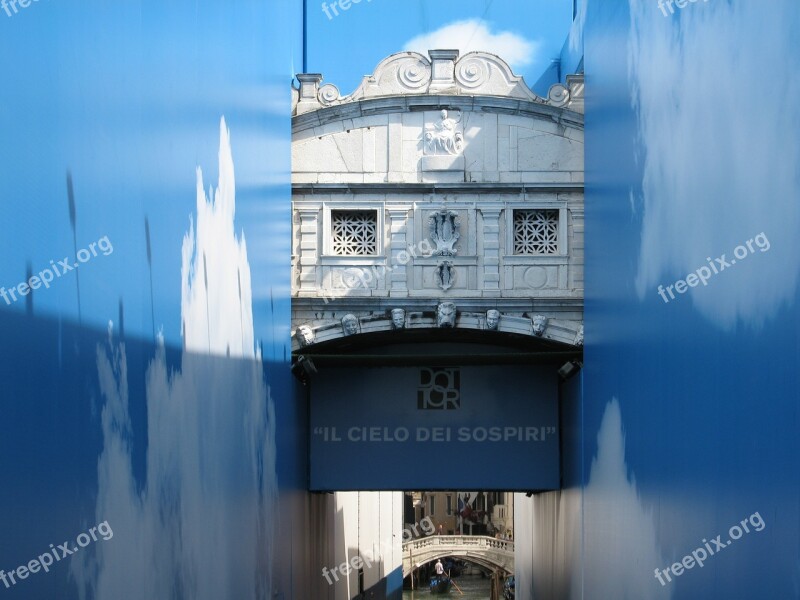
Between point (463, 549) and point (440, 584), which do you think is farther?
point (440, 584)

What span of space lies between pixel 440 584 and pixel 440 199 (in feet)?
104

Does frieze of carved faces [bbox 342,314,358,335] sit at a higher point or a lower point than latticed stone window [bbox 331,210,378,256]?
lower

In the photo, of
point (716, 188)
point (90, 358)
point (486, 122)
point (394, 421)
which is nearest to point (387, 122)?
point (486, 122)

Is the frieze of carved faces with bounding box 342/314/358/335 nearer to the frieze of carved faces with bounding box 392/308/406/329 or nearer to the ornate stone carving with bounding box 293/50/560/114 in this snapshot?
the frieze of carved faces with bounding box 392/308/406/329

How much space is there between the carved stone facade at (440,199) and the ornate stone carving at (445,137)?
11 mm

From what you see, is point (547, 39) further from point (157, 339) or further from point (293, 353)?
point (157, 339)

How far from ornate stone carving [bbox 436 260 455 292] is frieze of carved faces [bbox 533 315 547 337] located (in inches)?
40.5

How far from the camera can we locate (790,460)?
646 centimetres

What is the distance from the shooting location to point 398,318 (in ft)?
43.5

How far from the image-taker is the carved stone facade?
Result: 13.3 meters

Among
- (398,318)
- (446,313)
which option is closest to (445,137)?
(446,313)

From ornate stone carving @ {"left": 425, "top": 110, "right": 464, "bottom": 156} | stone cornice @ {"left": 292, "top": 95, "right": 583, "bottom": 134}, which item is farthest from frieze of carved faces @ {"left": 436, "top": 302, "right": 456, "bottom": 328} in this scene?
stone cornice @ {"left": 292, "top": 95, "right": 583, "bottom": 134}

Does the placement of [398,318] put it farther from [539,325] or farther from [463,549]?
[463,549]

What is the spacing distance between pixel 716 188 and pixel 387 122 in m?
6.20
